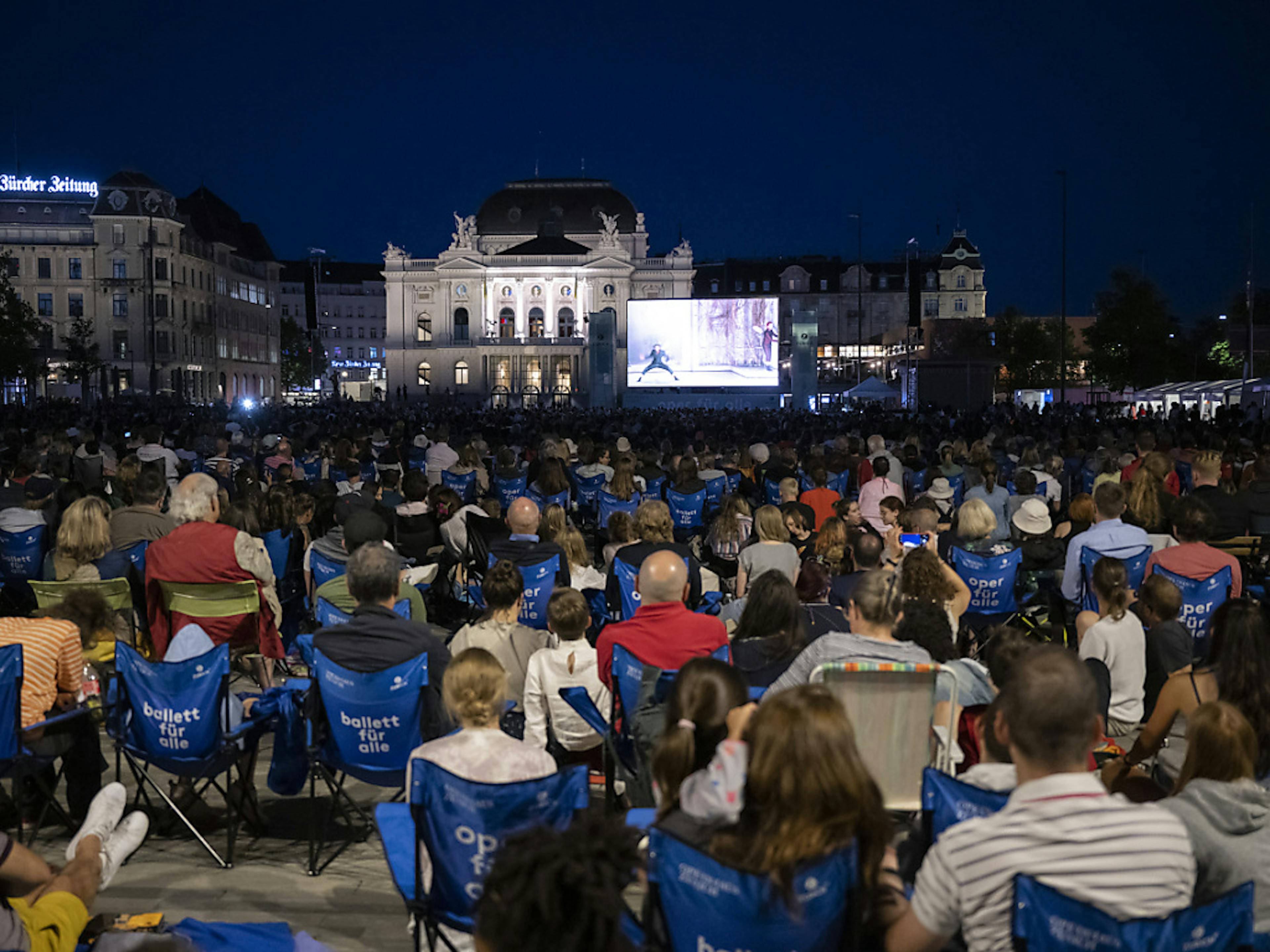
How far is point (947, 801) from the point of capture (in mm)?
3256

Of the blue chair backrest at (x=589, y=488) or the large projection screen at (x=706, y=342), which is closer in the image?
the blue chair backrest at (x=589, y=488)

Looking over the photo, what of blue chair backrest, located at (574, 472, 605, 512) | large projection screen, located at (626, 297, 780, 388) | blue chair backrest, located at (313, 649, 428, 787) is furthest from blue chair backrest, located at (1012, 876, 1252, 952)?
large projection screen, located at (626, 297, 780, 388)

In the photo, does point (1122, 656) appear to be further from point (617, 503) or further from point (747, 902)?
point (617, 503)

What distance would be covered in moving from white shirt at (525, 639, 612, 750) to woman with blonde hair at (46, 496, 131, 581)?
3.15 m

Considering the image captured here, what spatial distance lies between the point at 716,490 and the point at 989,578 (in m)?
5.65

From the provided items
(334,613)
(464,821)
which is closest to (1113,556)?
(334,613)

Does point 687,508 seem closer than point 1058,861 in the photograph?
No

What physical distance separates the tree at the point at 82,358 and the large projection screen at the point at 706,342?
28.9 metres

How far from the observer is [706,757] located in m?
3.18

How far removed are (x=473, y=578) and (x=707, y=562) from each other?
2112 millimetres

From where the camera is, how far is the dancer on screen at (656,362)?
153 feet

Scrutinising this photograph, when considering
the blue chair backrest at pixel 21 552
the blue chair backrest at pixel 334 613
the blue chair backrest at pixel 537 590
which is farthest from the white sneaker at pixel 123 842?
the blue chair backrest at pixel 21 552

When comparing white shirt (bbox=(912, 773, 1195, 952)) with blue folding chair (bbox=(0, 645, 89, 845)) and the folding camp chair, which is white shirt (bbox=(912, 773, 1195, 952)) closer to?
the folding camp chair

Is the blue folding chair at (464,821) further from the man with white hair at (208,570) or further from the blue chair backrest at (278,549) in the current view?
the blue chair backrest at (278,549)
